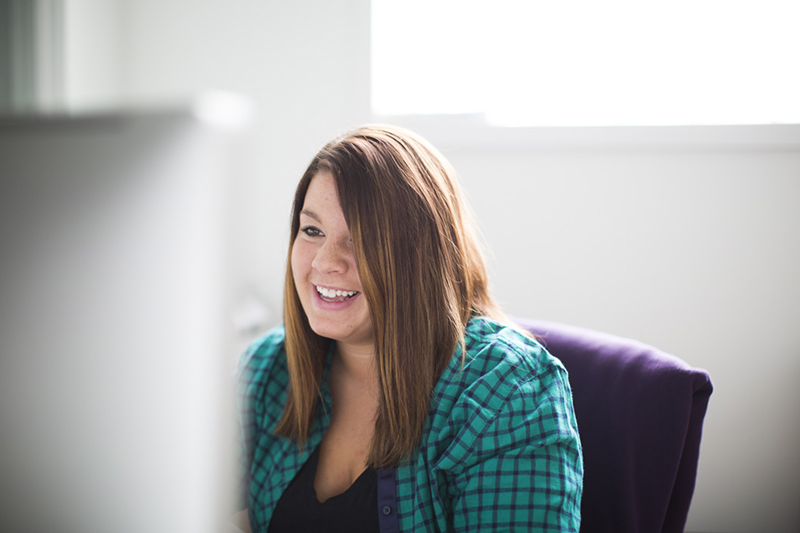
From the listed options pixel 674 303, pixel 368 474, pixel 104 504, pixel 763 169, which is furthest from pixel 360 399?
pixel 763 169

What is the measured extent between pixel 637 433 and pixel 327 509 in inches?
20.2

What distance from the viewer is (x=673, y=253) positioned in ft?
5.00

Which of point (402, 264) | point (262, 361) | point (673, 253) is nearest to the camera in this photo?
point (402, 264)

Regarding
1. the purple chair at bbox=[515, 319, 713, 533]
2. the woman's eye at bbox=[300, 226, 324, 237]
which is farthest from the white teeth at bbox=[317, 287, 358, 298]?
the purple chair at bbox=[515, 319, 713, 533]

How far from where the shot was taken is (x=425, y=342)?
3.07 ft

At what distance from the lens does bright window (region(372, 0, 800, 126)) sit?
1518mm

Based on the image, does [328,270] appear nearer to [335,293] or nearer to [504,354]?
[335,293]

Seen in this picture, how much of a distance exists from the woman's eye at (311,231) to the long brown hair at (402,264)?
0.38 ft

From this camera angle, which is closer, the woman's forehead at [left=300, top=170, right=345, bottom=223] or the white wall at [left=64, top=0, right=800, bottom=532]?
the woman's forehead at [left=300, top=170, right=345, bottom=223]

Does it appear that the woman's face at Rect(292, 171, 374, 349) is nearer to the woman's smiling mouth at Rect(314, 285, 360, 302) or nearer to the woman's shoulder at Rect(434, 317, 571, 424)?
the woman's smiling mouth at Rect(314, 285, 360, 302)

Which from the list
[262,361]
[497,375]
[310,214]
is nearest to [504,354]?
[497,375]

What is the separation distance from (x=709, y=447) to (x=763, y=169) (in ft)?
2.52

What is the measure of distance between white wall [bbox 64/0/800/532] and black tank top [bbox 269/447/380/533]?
33.2 inches

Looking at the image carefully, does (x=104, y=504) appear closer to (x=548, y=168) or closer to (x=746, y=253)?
(x=548, y=168)
